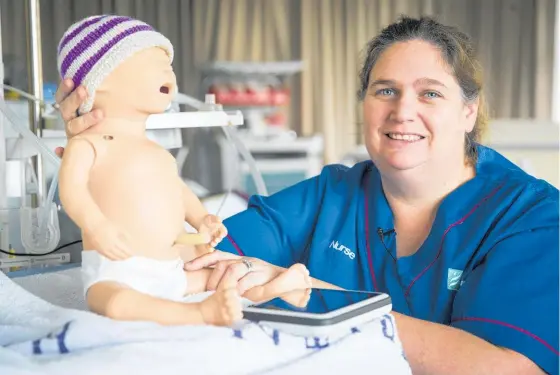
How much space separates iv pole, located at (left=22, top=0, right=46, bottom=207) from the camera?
1350 mm

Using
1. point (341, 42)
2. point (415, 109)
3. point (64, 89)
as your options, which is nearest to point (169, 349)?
point (64, 89)

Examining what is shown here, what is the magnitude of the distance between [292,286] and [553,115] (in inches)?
177

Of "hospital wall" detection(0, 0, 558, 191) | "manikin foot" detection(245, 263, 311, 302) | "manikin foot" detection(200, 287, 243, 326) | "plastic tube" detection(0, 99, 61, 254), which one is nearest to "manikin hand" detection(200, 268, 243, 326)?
"manikin foot" detection(200, 287, 243, 326)

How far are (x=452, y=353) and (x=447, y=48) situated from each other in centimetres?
54

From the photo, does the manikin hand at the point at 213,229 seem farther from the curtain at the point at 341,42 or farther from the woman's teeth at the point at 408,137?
the curtain at the point at 341,42

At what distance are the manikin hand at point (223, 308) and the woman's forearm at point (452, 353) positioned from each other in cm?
39

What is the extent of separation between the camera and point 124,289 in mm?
660

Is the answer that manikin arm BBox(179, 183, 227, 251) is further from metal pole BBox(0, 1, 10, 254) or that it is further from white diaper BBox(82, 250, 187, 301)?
metal pole BBox(0, 1, 10, 254)

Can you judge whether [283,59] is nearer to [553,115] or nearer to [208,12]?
[208,12]

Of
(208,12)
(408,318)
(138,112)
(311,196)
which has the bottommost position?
(408,318)

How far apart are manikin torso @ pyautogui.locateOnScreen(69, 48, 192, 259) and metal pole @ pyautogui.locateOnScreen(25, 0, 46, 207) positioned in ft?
2.53

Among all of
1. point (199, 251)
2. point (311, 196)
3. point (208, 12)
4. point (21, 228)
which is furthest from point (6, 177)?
point (208, 12)

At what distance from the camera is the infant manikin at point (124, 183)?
2.14 feet

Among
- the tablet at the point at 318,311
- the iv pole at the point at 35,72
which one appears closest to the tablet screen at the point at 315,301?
the tablet at the point at 318,311
